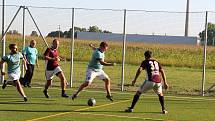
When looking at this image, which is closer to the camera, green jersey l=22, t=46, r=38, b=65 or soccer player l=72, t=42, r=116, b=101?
soccer player l=72, t=42, r=116, b=101

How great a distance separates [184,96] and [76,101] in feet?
16.3

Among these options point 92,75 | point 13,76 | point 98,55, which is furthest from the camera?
point 92,75

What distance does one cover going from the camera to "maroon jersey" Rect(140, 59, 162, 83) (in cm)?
1489

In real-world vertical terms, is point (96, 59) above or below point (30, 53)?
below

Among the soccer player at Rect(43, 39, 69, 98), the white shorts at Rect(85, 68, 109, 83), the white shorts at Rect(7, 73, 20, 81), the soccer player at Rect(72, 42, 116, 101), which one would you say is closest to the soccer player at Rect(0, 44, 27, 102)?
the white shorts at Rect(7, 73, 20, 81)

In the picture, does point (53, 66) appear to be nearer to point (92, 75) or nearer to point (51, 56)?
point (51, 56)

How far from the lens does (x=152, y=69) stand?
14.9m

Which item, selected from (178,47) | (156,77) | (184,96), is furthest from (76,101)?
(178,47)

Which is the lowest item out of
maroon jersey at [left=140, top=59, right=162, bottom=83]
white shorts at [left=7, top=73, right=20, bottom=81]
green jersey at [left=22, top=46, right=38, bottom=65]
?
white shorts at [left=7, top=73, right=20, bottom=81]

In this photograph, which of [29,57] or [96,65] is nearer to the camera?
[96,65]

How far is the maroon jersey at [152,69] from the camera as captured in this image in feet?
48.9

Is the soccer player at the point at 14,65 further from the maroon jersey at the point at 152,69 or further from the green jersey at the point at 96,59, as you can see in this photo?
the maroon jersey at the point at 152,69

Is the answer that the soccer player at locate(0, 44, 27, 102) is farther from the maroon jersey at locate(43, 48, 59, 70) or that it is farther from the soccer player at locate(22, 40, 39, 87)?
the soccer player at locate(22, 40, 39, 87)

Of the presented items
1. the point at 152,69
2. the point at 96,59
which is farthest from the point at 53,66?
the point at 152,69
